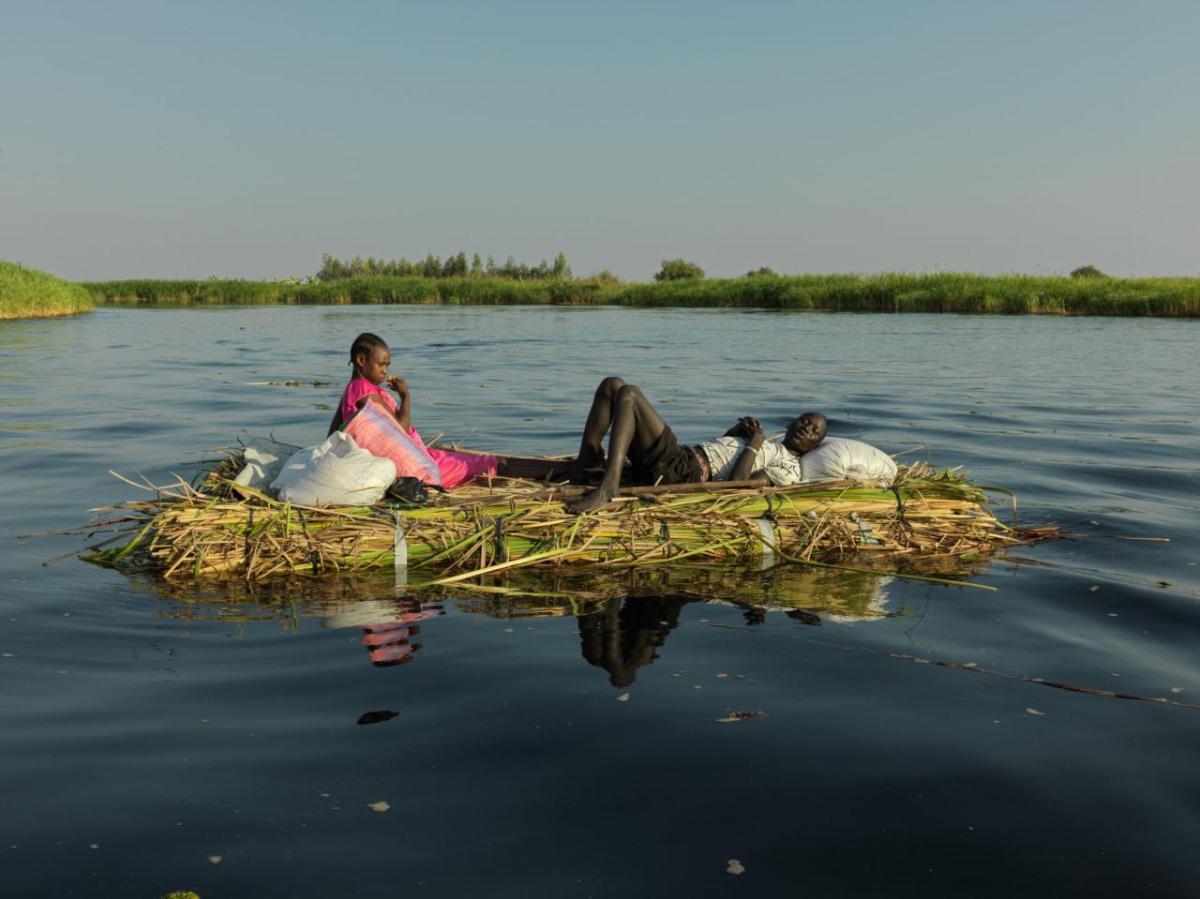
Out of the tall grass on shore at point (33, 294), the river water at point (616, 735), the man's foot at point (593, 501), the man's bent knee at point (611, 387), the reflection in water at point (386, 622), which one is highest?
the tall grass on shore at point (33, 294)

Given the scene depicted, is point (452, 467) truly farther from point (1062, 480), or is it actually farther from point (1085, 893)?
point (1062, 480)

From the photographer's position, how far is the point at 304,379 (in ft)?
57.1

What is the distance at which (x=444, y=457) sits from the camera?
633cm

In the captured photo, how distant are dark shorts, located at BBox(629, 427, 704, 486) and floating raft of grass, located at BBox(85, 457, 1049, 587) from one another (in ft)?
0.94

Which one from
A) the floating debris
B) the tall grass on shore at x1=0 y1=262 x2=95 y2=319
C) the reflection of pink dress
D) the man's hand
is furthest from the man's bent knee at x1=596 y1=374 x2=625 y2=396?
the tall grass on shore at x1=0 y1=262 x2=95 y2=319

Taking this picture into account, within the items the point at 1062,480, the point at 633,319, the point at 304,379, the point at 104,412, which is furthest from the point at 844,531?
the point at 633,319

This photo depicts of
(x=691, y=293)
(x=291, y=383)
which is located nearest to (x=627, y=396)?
(x=291, y=383)

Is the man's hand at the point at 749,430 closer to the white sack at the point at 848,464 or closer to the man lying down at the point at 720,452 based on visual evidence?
the man lying down at the point at 720,452

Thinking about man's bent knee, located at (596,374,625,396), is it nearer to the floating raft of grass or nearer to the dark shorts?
the dark shorts

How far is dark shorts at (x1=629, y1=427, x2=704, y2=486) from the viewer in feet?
20.0

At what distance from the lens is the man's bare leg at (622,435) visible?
5582 mm

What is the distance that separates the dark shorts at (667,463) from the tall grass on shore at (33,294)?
30.3 metres

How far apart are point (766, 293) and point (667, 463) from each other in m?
37.7

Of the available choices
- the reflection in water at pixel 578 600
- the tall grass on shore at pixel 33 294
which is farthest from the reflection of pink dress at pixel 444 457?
the tall grass on shore at pixel 33 294
